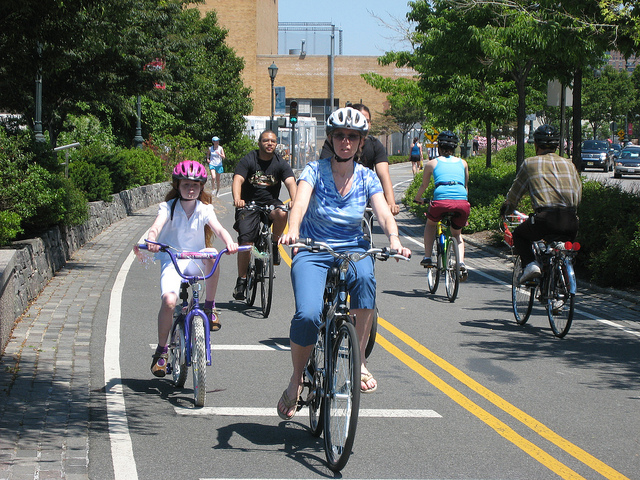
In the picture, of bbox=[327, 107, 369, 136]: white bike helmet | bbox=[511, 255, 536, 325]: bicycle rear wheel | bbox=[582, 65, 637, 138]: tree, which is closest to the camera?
bbox=[327, 107, 369, 136]: white bike helmet

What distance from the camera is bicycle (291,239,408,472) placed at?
183 inches

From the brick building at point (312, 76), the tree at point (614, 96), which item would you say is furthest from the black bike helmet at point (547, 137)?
the tree at point (614, 96)

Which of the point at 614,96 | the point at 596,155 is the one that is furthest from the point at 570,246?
the point at 614,96

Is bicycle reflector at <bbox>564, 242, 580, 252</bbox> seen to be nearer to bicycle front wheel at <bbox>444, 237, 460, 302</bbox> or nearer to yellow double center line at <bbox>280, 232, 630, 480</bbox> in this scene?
yellow double center line at <bbox>280, 232, 630, 480</bbox>

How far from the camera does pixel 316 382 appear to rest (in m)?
5.18

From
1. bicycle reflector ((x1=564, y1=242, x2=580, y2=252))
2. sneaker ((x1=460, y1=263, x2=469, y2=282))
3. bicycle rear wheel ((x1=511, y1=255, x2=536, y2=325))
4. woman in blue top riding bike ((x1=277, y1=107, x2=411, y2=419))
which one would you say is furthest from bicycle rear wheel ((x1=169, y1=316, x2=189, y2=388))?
sneaker ((x1=460, y1=263, x2=469, y2=282))

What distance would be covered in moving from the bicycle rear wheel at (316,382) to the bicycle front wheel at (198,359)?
94cm

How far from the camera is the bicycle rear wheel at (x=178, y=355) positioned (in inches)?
249

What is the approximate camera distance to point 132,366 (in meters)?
7.41

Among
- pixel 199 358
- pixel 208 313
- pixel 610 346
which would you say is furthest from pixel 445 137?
pixel 199 358

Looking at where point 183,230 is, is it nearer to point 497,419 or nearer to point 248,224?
point 497,419

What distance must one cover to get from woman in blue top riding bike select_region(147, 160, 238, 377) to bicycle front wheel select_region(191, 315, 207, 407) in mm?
407

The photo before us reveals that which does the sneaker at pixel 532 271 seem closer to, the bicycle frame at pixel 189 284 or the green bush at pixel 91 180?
the bicycle frame at pixel 189 284

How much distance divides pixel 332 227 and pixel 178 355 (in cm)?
180
